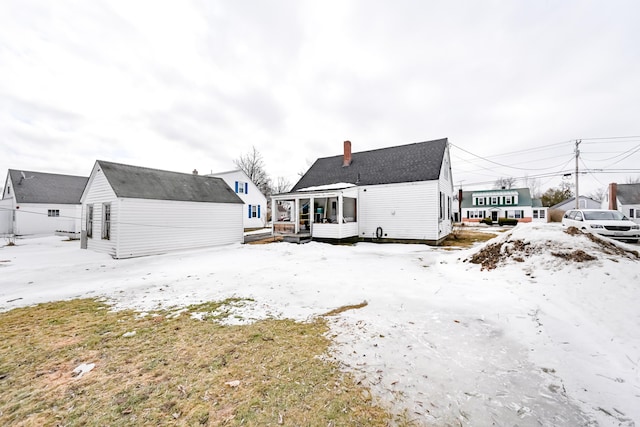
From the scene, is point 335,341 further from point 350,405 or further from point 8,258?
point 8,258

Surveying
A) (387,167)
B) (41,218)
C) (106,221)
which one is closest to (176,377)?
(106,221)

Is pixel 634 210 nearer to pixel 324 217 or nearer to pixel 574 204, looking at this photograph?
pixel 574 204

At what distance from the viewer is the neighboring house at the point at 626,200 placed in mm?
28391

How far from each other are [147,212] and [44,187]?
20.9 meters

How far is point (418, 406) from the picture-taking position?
2.20 metres

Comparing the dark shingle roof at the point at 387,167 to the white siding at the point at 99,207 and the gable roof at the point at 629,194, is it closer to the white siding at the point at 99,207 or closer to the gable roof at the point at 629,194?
the white siding at the point at 99,207

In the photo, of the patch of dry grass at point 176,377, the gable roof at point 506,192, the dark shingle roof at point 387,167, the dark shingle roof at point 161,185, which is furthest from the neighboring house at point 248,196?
the gable roof at point 506,192

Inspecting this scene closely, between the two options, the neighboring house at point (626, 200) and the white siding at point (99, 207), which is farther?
the neighboring house at point (626, 200)

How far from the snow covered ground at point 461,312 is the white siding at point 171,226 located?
2.36m

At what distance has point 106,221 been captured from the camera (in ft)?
39.1

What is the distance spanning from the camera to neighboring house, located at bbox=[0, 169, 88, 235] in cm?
2123

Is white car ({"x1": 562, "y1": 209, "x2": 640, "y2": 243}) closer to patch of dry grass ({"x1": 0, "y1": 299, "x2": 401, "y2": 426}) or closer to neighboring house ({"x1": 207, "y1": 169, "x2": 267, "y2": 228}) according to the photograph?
patch of dry grass ({"x1": 0, "y1": 299, "x2": 401, "y2": 426})

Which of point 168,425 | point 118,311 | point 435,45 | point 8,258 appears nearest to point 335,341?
point 168,425

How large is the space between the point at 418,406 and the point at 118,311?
558 cm
